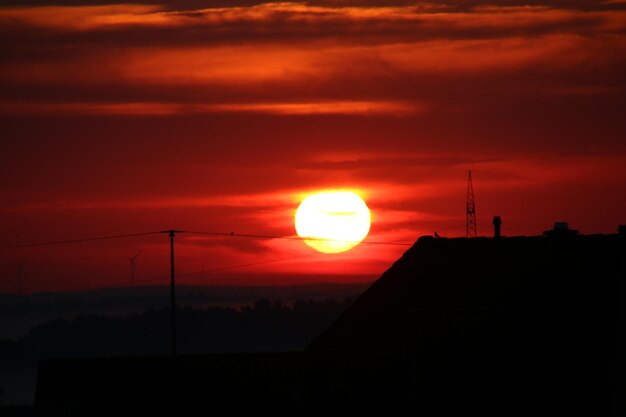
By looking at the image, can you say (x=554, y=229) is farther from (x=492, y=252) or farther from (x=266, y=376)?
(x=266, y=376)

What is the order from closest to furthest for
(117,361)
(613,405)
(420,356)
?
(613,405) < (420,356) < (117,361)

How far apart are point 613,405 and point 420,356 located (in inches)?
262

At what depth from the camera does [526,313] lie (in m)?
49.3

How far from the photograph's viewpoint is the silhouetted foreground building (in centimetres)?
4747

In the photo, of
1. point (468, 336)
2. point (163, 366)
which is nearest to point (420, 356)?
point (468, 336)

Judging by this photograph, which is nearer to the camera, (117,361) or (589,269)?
(589,269)

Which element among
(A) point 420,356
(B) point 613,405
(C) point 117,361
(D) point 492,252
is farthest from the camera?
(C) point 117,361

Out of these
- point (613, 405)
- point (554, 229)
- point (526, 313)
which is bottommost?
point (613, 405)

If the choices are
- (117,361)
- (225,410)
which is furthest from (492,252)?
(117,361)

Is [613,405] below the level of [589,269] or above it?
below

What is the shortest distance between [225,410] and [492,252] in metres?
10.9

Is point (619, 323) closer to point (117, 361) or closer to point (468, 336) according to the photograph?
point (468, 336)

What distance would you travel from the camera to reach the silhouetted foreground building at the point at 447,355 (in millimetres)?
47469

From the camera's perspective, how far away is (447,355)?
48.5m
